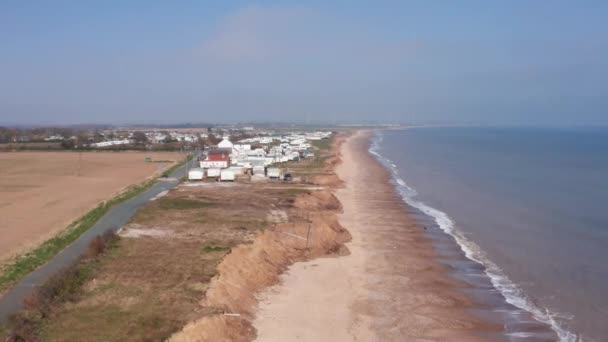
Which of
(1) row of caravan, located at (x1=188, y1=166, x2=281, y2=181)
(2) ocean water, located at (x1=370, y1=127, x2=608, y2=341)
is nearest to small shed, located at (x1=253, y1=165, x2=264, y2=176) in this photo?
(1) row of caravan, located at (x1=188, y1=166, x2=281, y2=181)

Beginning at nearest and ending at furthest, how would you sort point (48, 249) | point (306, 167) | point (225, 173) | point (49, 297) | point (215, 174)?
point (49, 297) → point (48, 249) → point (225, 173) → point (215, 174) → point (306, 167)

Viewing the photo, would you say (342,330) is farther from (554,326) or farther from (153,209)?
(153,209)

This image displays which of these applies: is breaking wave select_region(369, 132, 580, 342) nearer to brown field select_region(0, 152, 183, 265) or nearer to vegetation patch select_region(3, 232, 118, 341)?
vegetation patch select_region(3, 232, 118, 341)

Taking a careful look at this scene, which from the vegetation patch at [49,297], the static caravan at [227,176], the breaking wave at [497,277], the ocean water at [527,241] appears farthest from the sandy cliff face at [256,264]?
the static caravan at [227,176]

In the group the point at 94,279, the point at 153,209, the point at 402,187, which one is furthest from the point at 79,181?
the point at 94,279

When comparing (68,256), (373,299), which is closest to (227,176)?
(68,256)

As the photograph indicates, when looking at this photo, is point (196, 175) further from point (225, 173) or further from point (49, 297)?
point (49, 297)
